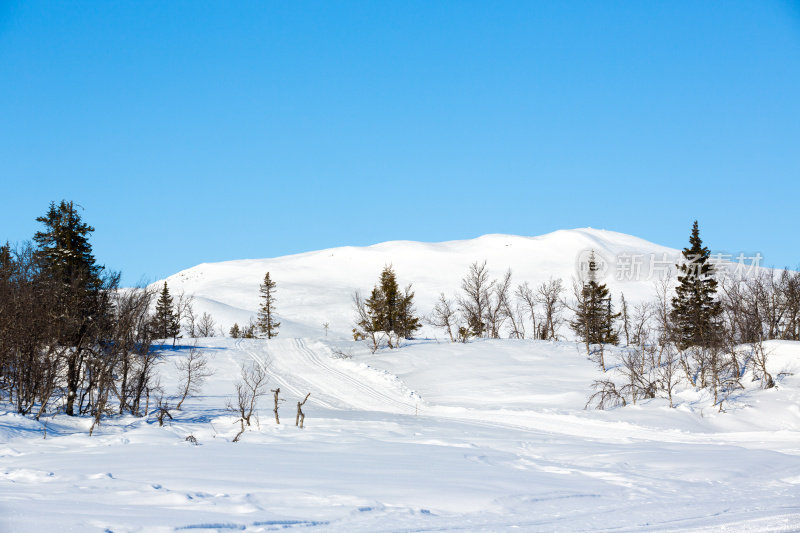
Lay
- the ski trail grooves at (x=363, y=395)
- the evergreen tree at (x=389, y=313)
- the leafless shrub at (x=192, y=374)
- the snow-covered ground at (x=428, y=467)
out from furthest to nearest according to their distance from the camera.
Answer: the evergreen tree at (x=389, y=313) < the leafless shrub at (x=192, y=374) < the ski trail grooves at (x=363, y=395) < the snow-covered ground at (x=428, y=467)

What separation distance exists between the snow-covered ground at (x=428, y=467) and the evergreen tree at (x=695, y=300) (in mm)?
7883

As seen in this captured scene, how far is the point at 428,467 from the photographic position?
15719 millimetres

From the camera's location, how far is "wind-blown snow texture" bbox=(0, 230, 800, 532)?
989 centimetres

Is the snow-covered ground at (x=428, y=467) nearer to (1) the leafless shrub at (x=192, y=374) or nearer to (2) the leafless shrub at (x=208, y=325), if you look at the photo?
(1) the leafless shrub at (x=192, y=374)

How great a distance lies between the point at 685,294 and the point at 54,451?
154 ft

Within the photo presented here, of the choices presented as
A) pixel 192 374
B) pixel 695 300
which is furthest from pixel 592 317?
pixel 192 374

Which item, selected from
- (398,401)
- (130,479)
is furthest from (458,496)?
(398,401)

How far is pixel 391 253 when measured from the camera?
476 feet

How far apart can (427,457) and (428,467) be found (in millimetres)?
2217

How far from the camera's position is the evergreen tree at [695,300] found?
45531mm

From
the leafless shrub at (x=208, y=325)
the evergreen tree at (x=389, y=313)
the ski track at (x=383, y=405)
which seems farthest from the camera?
the leafless shrub at (x=208, y=325)

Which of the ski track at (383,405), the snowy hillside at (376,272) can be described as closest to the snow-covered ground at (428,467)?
the ski track at (383,405)

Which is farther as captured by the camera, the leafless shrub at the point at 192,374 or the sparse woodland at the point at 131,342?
the leafless shrub at the point at 192,374

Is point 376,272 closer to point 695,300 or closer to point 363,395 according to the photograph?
point 695,300
